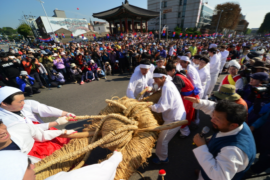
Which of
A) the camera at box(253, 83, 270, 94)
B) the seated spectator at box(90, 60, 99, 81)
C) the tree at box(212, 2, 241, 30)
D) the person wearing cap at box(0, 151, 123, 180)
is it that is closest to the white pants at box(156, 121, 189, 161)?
the person wearing cap at box(0, 151, 123, 180)

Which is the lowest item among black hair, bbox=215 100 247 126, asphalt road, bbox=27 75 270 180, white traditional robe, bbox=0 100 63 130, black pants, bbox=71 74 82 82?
asphalt road, bbox=27 75 270 180

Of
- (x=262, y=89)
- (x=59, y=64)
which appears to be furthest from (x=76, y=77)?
(x=262, y=89)

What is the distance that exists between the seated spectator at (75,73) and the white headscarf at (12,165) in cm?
614

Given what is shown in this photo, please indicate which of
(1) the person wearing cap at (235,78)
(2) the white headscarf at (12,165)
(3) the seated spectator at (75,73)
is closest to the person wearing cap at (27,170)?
(2) the white headscarf at (12,165)

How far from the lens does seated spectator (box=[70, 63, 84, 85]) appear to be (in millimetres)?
6275

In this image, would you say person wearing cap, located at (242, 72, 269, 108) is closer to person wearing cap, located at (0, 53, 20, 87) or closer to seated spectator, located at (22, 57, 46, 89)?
seated spectator, located at (22, 57, 46, 89)

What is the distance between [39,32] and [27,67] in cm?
4327

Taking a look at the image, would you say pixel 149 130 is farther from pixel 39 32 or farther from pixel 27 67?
pixel 39 32

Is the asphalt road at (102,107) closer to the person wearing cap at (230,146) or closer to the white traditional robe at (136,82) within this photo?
the person wearing cap at (230,146)

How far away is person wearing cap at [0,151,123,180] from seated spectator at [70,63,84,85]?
6116 millimetres

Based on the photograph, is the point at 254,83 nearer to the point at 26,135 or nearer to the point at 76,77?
the point at 26,135

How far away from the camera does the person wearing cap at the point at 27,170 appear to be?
2.17 ft

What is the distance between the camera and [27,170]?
2.51 feet

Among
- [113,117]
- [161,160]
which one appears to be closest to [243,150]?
[113,117]
